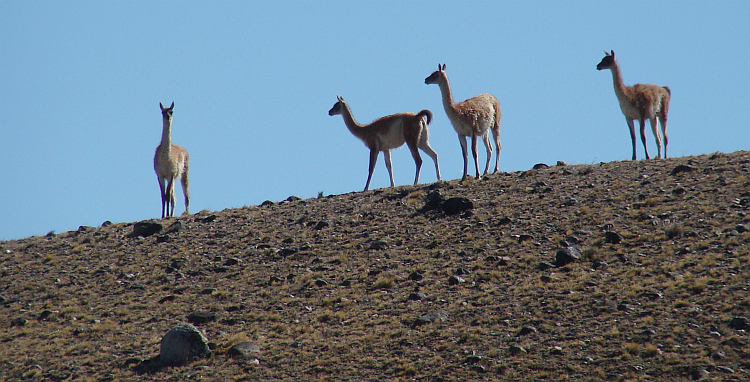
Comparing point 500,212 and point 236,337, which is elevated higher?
point 500,212

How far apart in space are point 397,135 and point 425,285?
24.4 ft

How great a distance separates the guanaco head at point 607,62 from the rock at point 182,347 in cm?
1382

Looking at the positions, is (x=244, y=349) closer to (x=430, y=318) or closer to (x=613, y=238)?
(x=430, y=318)

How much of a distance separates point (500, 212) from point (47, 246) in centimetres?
1066

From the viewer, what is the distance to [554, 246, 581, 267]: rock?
14.9 m

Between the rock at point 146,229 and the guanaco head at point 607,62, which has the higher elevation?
the guanaco head at point 607,62

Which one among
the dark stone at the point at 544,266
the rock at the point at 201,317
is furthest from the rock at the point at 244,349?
the dark stone at the point at 544,266

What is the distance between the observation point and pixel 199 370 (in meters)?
12.6

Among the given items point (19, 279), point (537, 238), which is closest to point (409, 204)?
point (537, 238)

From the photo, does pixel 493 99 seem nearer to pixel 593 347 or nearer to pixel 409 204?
pixel 409 204

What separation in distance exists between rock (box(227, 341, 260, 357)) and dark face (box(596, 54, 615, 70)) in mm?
13305

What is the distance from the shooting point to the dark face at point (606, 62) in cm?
2208

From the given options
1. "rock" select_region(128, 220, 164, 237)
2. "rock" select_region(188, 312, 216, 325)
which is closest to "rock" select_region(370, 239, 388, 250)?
"rock" select_region(188, 312, 216, 325)

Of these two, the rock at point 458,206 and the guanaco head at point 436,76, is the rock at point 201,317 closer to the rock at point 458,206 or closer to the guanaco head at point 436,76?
the rock at point 458,206
